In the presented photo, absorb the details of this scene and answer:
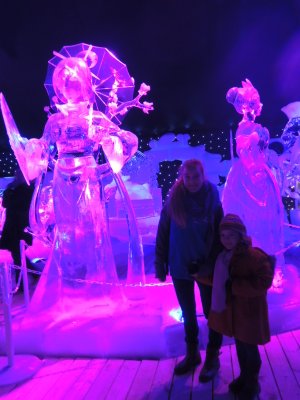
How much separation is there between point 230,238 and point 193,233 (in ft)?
0.94

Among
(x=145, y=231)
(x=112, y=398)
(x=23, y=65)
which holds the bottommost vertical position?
(x=112, y=398)

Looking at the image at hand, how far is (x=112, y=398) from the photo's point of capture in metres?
2.25

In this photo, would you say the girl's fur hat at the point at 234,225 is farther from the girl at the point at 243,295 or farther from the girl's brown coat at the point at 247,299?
the girl's brown coat at the point at 247,299

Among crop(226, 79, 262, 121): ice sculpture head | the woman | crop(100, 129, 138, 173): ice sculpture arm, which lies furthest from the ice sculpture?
the woman

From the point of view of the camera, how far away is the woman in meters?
2.28

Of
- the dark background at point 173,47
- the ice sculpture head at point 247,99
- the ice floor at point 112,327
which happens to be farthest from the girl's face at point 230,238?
the dark background at point 173,47

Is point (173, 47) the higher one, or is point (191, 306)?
point (173, 47)

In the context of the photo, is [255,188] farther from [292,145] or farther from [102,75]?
[292,145]

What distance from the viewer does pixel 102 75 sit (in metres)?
3.53

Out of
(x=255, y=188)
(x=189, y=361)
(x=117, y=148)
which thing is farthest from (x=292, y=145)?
(x=189, y=361)

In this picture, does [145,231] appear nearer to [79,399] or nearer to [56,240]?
[56,240]

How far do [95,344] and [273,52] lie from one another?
20.5ft

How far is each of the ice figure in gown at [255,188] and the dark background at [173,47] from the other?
317 cm

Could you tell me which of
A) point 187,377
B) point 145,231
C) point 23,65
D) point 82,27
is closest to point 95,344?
point 187,377
